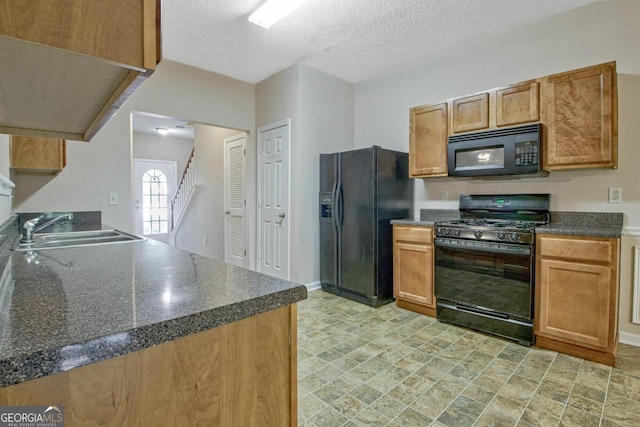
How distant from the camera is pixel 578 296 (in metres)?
Result: 2.21

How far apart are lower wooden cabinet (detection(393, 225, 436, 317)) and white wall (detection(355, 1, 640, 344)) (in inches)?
25.3

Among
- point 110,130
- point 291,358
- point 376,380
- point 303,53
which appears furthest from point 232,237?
point 291,358

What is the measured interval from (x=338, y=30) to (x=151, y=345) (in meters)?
3.22

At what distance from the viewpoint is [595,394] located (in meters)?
1.83

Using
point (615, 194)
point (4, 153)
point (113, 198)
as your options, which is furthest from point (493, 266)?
point (113, 198)

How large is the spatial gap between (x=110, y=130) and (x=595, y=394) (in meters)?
4.57

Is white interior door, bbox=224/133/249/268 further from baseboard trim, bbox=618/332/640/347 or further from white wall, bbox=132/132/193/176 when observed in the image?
baseboard trim, bbox=618/332/640/347

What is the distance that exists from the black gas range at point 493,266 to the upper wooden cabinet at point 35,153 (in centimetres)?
334

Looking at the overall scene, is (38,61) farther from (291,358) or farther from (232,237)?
(232,237)

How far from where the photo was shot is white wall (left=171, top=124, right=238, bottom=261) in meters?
5.45

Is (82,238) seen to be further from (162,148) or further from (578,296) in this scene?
(162,148)

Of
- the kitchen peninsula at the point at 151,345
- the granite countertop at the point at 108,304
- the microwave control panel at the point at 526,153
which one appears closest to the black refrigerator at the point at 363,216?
the microwave control panel at the point at 526,153

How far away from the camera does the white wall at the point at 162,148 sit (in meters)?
7.60

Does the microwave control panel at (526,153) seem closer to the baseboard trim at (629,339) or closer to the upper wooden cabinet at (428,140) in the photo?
the upper wooden cabinet at (428,140)
